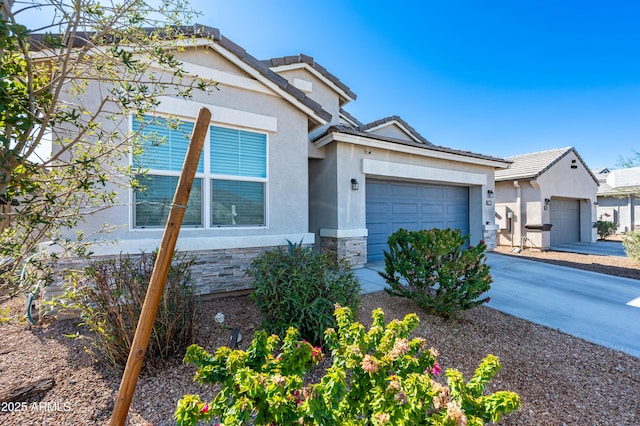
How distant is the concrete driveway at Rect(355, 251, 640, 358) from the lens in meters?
4.92

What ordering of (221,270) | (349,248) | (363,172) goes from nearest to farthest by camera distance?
(221,270)
(349,248)
(363,172)

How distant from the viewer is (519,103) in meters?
15.3

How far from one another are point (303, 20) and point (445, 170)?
6952mm

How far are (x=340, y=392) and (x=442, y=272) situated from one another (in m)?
3.65

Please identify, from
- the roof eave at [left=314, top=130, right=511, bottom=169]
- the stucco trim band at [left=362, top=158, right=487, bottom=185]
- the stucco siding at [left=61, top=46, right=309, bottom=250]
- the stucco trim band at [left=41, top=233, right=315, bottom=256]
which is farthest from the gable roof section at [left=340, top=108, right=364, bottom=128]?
the stucco trim band at [left=41, top=233, right=315, bottom=256]

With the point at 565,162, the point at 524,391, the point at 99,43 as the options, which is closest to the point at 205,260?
the point at 99,43

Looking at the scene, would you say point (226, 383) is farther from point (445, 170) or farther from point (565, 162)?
point (565, 162)

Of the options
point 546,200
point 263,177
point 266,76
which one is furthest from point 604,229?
point 266,76

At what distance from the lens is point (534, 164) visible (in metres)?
15.3

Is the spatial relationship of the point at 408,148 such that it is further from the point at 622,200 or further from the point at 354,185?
the point at 622,200

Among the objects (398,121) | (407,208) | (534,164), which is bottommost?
(407,208)

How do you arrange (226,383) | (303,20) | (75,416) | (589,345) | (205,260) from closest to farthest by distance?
(226,383) < (75,416) < (589,345) < (205,260) < (303,20)

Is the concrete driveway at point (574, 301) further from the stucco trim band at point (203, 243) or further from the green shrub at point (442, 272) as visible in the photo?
the stucco trim band at point (203, 243)

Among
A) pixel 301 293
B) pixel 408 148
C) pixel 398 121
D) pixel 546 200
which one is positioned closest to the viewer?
pixel 301 293
